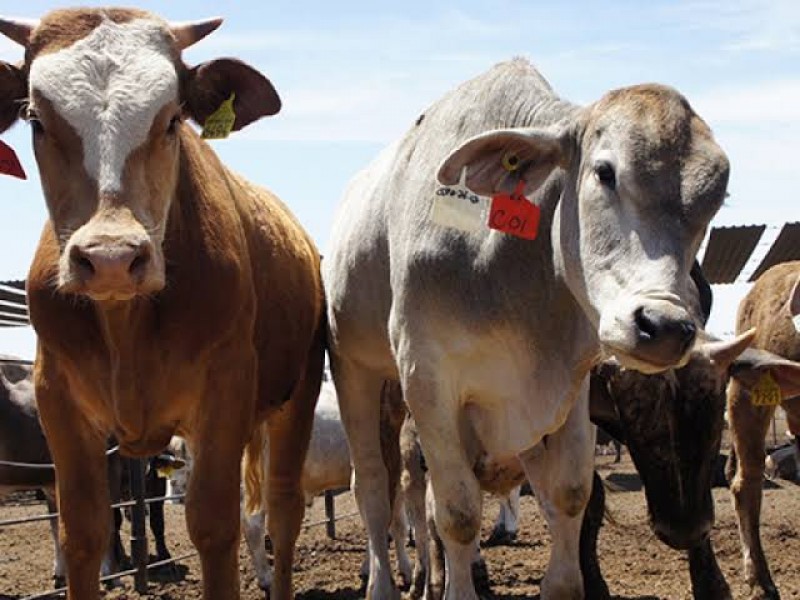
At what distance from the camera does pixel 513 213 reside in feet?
17.4

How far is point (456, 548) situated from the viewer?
228 inches

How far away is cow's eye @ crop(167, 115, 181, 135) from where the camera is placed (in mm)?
5283

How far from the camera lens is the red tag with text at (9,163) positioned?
543 cm

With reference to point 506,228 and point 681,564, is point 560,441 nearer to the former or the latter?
point 506,228

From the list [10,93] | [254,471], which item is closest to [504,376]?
[10,93]

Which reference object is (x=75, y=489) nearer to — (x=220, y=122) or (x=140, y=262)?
(x=140, y=262)

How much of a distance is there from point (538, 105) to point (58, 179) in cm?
194

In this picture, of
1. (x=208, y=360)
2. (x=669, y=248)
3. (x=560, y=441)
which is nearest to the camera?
(x=669, y=248)

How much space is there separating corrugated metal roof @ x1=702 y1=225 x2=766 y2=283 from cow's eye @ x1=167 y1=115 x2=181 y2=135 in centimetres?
1005

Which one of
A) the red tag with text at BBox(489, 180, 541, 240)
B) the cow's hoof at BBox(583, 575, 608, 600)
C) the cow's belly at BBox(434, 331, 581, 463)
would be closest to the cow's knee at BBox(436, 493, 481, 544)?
the cow's belly at BBox(434, 331, 581, 463)

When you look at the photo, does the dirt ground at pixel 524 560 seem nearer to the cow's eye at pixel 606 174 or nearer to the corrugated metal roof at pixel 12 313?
the corrugated metal roof at pixel 12 313

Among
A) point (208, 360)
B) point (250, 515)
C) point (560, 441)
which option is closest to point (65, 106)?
point (208, 360)

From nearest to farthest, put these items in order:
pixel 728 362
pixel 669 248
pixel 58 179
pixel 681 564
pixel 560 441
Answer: pixel 669 248 → pixel 58 179 → pixel 560 441 → pixel 728 362 → pixel 681 564

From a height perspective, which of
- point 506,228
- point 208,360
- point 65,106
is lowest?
point 208,360
